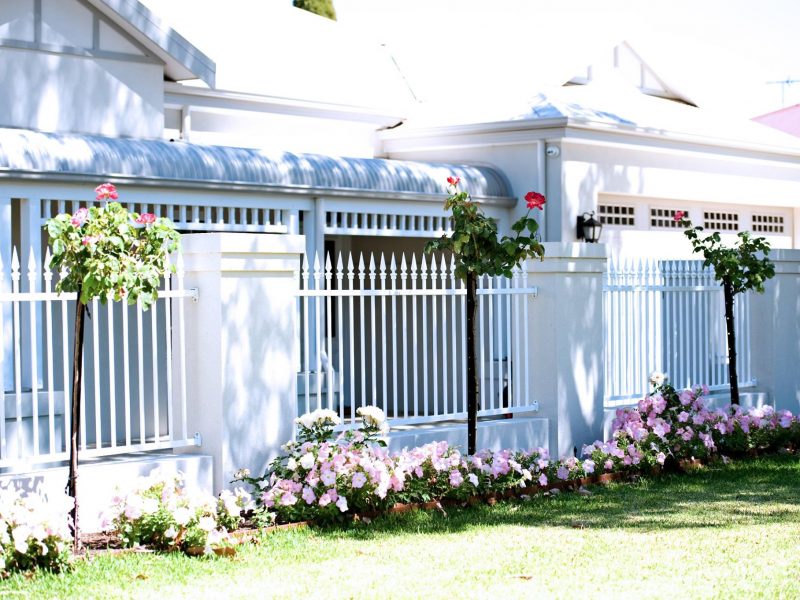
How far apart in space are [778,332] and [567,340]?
3.55 metres

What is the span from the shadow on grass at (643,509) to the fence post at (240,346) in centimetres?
94

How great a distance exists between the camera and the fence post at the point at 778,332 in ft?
42.4

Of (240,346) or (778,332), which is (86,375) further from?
(778,332)

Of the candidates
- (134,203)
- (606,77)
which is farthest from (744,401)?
(134,203)

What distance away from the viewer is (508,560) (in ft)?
22.6

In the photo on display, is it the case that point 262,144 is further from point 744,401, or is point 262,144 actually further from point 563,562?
point 563,562

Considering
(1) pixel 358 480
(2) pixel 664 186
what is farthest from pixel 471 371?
(2) pixel 664 186

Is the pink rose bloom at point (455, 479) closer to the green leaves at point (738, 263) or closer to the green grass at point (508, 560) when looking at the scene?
the green grass at point (508, 560)

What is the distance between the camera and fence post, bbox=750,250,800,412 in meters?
12.9

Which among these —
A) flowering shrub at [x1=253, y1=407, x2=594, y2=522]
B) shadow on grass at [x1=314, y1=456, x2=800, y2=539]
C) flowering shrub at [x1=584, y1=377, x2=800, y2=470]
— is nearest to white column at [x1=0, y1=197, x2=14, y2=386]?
A: flowering shrub at [x1=253, y1=407, x2=594, y2=522]

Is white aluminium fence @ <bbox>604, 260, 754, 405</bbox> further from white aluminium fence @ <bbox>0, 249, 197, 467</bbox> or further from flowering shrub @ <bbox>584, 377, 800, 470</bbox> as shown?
white aluminium fence @ <bbox>0, 249, 197, 467</bbox>

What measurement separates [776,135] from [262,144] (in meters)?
7.32

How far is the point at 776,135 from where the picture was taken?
56.2 ft

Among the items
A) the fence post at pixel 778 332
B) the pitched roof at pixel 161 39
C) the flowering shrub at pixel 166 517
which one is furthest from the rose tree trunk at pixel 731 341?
the flowering shrub at pixel 166 517
